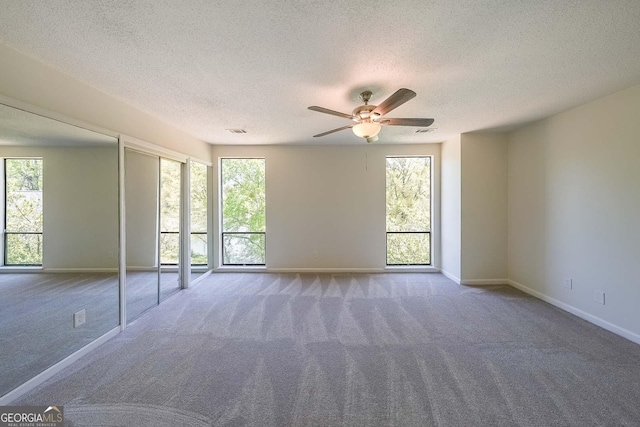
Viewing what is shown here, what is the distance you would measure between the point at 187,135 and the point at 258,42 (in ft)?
10.1

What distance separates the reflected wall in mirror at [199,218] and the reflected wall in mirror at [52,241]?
71.4 inches

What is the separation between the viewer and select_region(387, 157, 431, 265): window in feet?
17.6

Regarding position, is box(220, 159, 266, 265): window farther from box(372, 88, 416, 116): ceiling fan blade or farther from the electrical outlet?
box(372, 88, 416, 116): ceiling fan blade

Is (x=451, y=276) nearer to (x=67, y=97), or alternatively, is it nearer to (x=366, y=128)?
(x=366, y=128)

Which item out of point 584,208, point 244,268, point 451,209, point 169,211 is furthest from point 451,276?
point 169,211

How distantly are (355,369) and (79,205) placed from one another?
3.11 meters

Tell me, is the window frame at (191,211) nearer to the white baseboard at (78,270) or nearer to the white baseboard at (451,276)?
the white baseboard at (78,270)

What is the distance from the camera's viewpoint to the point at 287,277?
16.5ft

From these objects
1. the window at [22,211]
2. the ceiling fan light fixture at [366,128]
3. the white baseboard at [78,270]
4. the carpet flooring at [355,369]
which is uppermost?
the ceiling fan light fixture at [366,128]

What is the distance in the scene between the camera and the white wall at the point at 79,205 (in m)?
2.38

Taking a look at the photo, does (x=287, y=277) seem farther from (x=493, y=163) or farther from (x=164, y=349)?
(x=493, y=163)

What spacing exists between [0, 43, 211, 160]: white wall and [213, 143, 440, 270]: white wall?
2.13 m

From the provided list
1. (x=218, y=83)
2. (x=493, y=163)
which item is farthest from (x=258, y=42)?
(x=493, y=163)

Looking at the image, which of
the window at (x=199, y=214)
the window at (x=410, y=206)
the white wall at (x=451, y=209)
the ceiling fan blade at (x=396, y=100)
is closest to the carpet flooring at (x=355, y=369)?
the white wall at (x=451, y=209)
